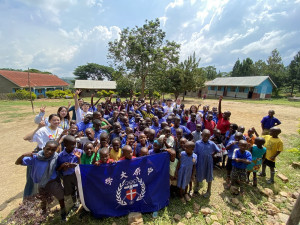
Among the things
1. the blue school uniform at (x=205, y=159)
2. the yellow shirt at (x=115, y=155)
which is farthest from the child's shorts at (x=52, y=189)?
the blue school uniform at (x=205, y=159)

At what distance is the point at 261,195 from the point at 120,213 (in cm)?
352

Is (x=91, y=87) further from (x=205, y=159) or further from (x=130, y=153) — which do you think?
(x=205, y=159)

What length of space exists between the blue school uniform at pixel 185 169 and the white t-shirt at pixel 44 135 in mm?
2800

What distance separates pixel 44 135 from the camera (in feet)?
10.8

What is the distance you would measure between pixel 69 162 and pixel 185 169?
2339mm

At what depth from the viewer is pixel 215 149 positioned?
3.70 metres

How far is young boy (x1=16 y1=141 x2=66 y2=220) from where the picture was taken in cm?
268

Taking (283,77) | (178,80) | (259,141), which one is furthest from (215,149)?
(283,77)

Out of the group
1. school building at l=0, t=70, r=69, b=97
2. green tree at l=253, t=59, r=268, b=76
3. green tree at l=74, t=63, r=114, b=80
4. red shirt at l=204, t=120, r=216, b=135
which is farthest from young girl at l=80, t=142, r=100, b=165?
green tree at l=74, t=63, r=114, b=80

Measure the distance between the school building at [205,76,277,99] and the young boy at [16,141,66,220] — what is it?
109 ft

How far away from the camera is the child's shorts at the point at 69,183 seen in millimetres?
3051

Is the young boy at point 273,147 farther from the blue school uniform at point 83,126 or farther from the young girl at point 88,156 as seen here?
the blue school uniform at point 83,126

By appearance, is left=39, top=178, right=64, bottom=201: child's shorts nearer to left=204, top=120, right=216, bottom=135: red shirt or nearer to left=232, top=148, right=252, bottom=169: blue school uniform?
left=232, top=148, right=252, bottom=169: blue school uniform

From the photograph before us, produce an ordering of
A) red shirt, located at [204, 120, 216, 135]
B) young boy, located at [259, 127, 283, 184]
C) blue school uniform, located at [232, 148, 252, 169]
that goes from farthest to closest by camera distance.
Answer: red shirt, located at [204, 120, 216, 135], young boy, located at [259, 127, 283, 184], blue school uniform, located at [232, 148, 252, 169]
